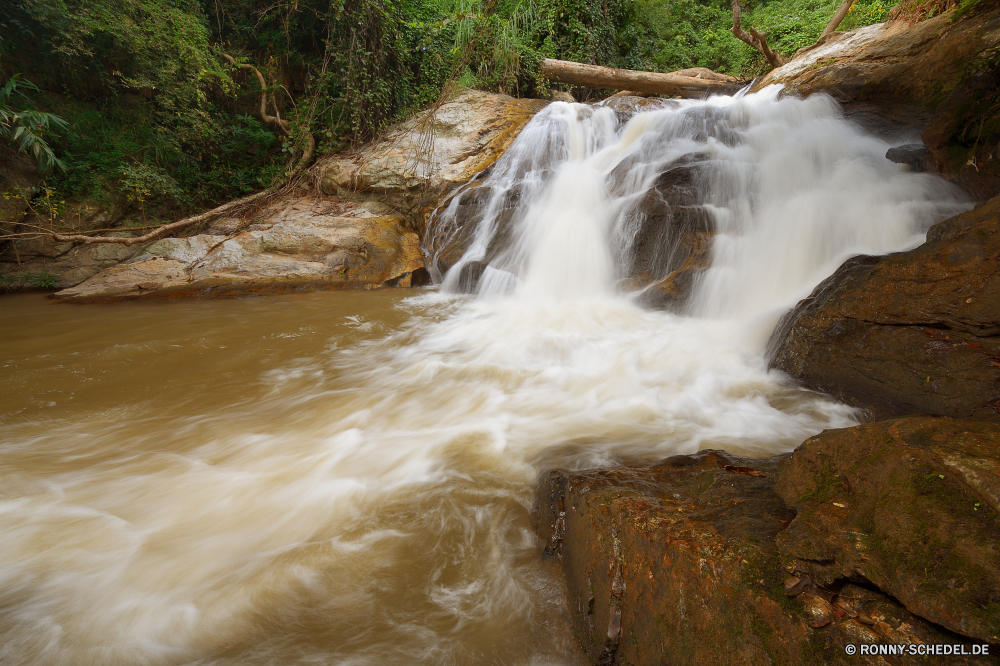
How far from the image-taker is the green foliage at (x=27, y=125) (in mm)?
6047

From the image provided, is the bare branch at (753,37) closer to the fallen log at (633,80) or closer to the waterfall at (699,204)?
the fallen log at (633,80)

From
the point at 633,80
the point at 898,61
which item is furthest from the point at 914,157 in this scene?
the point at 633,80

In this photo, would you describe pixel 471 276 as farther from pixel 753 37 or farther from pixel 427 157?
pixel 753 37

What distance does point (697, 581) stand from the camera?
4.06 ft

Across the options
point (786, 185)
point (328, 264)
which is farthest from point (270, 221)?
point (786, 185)

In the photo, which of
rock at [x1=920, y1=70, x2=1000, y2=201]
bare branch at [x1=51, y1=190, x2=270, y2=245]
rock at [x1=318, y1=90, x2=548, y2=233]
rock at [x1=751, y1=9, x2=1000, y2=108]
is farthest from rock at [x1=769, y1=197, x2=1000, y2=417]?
bare branch at [x1=51, y1=190, x2=270, y2=245]

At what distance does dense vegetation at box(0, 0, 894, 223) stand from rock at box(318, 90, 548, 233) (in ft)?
2.42

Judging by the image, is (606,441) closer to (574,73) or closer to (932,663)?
(932,663)

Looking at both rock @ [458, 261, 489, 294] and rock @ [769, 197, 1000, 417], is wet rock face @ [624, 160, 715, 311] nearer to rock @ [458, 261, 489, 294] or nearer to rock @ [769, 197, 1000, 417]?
rock @ [769, 197, 1000, 417]

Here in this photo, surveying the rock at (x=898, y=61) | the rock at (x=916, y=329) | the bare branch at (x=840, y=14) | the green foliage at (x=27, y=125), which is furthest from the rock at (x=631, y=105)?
the green foliage at (x=27, y=125)

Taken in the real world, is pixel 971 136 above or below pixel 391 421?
above

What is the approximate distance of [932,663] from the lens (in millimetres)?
917

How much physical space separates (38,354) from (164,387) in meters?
1.65

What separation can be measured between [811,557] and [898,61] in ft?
27.1
